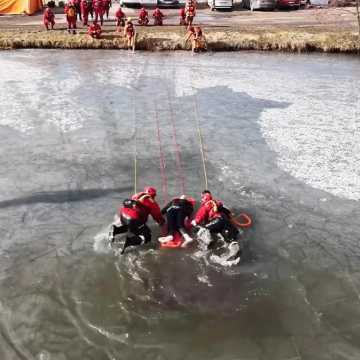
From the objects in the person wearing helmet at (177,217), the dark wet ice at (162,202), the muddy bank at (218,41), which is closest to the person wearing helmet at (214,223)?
the person wearing helmet at (177,217)

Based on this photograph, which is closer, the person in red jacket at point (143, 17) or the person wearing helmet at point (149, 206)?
the person wearing helmet at point (149, 206)

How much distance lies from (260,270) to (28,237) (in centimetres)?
417

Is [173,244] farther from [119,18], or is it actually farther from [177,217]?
[119,18]

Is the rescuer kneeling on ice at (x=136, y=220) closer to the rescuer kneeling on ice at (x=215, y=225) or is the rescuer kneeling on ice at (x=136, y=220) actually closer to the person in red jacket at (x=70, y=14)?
the rescuer kneeling on ice at (x=215, y=225)

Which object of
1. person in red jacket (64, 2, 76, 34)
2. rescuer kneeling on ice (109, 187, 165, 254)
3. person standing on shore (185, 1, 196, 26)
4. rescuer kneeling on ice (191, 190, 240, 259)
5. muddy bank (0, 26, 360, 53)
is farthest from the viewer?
person standing on shore (185, 1, 196, 26)

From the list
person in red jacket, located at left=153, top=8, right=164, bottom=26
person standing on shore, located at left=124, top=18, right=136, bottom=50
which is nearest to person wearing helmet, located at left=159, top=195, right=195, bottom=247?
person standing on shore, located at left=124, top=18, right=136, bottom=50

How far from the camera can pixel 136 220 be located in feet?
27.0

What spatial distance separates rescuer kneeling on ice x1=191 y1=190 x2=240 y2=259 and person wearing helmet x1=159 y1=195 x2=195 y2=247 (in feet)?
0.72

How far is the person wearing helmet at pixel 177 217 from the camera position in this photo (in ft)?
27.3

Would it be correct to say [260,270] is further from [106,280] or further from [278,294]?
[106,280]

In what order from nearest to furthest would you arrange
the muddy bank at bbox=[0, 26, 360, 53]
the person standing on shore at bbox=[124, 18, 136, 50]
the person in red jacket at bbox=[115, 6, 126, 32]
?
1. the person standing on shore at bbox=[124, 18, 136, 50]
2. the muddy bank at bbox=[0, 26, 360, 53]
3. the person in red jacket at bbox=[115, 6, 126, 32]

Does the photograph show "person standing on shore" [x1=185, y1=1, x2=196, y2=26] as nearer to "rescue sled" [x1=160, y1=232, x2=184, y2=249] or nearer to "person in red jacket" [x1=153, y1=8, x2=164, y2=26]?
"person in red jacket" [x1=153, y1=8, x2=164, y2=26]

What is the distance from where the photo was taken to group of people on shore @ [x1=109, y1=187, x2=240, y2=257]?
8.22 meters

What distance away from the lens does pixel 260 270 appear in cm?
789
